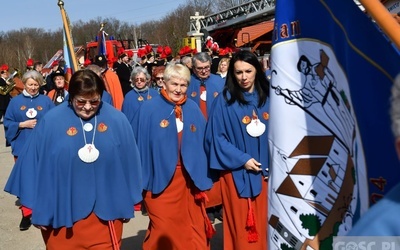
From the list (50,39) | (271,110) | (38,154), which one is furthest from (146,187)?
(50,39)

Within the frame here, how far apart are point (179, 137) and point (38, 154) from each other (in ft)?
4.70

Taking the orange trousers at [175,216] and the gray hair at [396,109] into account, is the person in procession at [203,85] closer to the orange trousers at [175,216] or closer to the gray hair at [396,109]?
the orange trousers at [175,216]

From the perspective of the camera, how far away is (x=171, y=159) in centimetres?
499

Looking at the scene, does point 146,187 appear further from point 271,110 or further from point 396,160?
point 396,160

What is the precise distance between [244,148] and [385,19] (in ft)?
10.3

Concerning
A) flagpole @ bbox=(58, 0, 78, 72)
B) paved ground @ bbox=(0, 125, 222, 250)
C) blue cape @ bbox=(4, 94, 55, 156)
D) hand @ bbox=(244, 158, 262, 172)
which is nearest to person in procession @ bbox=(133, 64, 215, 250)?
hand @ bbox=(244, 158, 262, 172)

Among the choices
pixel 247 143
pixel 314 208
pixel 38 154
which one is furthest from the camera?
pixel 247 143

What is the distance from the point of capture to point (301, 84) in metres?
2.47

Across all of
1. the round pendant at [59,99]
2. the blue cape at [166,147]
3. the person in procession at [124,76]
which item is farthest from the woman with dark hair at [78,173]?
the person in procession at [124,76]

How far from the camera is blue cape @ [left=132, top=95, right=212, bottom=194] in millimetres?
4984

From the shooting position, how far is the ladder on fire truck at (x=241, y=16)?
129 feet

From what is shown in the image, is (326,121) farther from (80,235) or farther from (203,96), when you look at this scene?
(203,96)

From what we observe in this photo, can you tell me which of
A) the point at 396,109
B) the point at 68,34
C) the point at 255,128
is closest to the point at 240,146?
the point at 255,128

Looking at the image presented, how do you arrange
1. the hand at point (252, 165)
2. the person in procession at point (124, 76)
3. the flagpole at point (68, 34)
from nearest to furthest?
the hand at point (252, 165) < the flagpole at point (68, 34) < the person in procession at point (124, 76)
